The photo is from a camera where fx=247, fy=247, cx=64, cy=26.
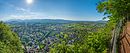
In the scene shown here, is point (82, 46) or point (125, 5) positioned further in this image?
point (82, 46)

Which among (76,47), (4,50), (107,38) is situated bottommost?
(4,50)

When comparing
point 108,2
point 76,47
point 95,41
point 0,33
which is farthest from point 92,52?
point 0,33

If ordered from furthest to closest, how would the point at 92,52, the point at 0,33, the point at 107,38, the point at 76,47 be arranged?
1. the point at 0,33
2. the point at 76,47
3. the point at 92,52
4. the point at 107,38

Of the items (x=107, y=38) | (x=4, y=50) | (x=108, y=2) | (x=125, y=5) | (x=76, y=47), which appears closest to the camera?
(x=125, y=5)

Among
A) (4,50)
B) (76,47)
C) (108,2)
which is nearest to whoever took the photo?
(108,2)

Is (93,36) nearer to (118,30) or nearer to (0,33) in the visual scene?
(118,30)

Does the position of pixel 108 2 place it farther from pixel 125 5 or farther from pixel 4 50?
pixel 4 50

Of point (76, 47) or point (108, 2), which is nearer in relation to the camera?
point (108, 2)

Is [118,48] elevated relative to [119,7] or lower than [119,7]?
lower

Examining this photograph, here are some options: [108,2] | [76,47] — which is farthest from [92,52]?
[108,2]
